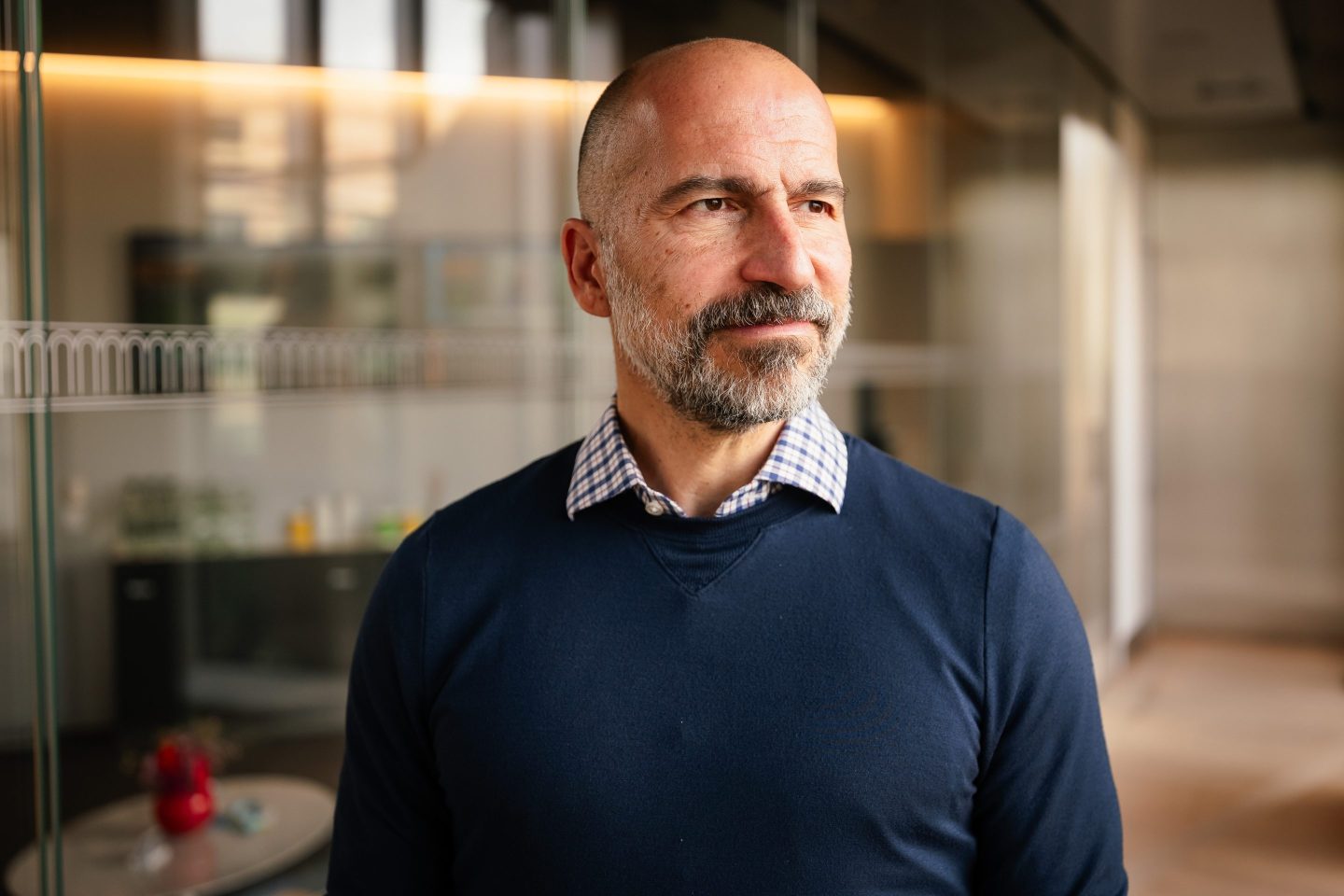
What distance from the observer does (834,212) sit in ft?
4.27

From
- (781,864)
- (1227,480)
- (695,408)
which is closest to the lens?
(781,864)

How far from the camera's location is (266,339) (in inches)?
107

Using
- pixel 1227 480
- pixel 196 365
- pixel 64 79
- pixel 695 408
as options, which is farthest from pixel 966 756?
pixel 1227 480

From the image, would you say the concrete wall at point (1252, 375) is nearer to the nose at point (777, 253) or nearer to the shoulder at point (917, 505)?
the shoulder at point (917, 505)

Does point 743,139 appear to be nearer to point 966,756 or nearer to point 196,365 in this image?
point 966,756

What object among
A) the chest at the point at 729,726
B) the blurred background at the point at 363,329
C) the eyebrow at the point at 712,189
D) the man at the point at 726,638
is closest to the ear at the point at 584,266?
the man at the point at 726,638

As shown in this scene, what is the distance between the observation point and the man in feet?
3.83

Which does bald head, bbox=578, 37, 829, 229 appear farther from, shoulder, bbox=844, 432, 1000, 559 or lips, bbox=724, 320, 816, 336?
shoulder, bbox=844, 432, 1000, 559

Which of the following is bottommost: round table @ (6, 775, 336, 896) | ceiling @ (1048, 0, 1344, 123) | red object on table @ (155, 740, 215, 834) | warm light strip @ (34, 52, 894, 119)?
round table @ (6, 775, 336, 896)

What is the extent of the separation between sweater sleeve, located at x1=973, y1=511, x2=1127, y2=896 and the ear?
0.54 meters

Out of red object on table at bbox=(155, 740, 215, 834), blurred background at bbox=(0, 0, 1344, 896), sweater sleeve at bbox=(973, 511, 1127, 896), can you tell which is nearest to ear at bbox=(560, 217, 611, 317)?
sweater sleeve at bbox=(973, 511, 1127, 896)

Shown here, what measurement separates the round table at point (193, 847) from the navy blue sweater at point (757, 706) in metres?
1.44

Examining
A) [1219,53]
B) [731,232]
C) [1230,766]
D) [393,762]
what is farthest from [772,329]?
[1219,53]

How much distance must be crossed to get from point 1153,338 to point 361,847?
273 inches
